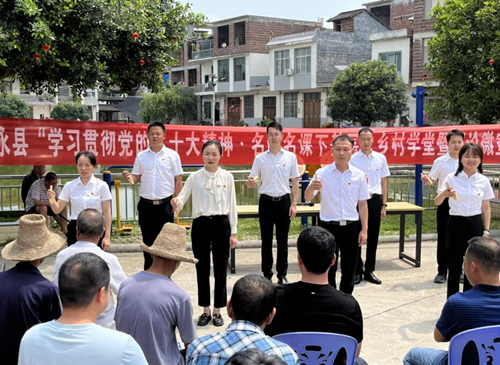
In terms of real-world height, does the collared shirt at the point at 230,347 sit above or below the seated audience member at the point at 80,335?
below

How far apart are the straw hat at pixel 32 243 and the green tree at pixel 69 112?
153 ft

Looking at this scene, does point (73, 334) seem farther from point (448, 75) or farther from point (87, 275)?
point (448, 75)

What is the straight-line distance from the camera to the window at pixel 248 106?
45.7 meters

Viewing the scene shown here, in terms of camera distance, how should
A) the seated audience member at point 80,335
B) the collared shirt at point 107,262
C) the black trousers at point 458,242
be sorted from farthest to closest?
the black trousers at point 458,242 < the collared shirt at point 107,262 < the seated audience member at point 80,335

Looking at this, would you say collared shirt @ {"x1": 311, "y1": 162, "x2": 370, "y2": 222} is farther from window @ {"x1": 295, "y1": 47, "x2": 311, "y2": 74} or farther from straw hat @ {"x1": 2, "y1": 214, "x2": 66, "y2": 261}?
window @ {"x1": 295, "y1": 47, "x2": 311, "y2": 74}

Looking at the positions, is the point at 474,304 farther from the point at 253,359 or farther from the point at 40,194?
the point at 40,194

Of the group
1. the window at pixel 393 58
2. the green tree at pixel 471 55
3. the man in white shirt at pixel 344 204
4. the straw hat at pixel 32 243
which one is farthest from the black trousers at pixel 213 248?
the window at pixel 393 58

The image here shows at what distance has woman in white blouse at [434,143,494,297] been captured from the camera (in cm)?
562

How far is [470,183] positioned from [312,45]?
34.0 meters

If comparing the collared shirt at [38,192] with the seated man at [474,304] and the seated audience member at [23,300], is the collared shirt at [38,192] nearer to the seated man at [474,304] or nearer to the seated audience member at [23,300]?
the seated audience member at [23,300]

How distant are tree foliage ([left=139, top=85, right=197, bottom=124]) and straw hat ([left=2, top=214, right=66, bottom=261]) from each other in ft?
139

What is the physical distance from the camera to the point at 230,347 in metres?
2.45

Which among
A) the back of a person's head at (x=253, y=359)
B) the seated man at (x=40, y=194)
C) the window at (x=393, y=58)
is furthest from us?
the window at (x=393, y=58)

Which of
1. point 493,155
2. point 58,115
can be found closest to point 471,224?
point 493,155
